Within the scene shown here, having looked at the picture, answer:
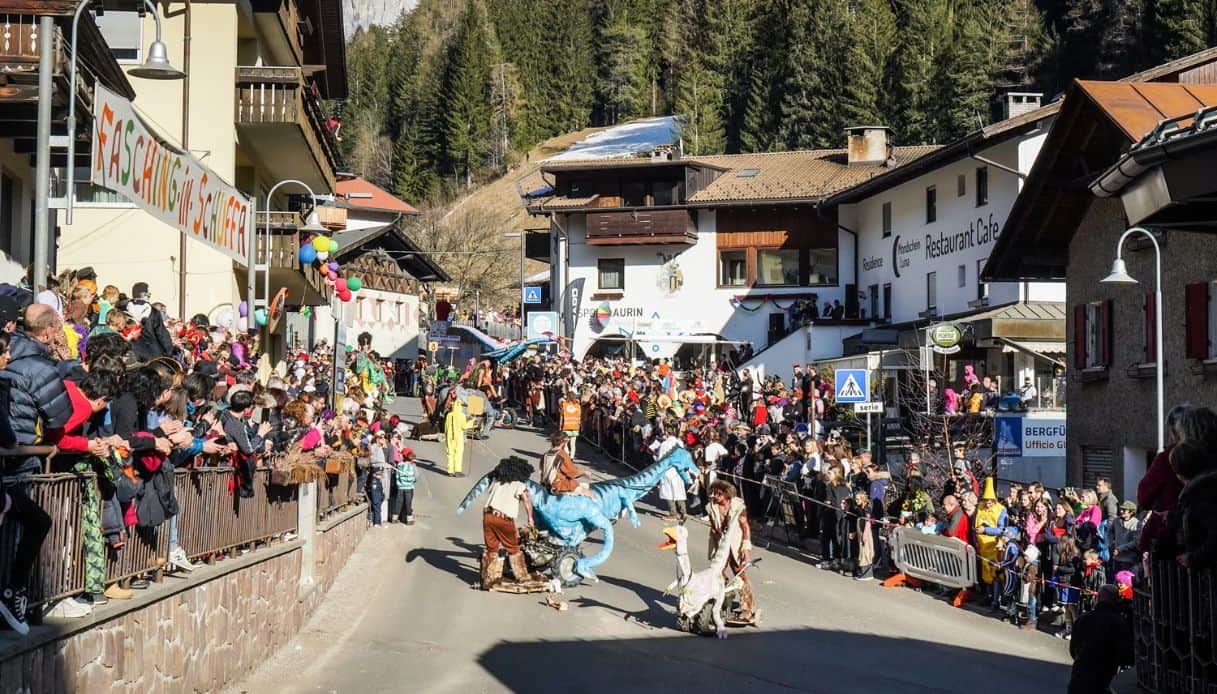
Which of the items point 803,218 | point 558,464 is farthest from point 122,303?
point 803,218

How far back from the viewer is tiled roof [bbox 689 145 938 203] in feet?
199

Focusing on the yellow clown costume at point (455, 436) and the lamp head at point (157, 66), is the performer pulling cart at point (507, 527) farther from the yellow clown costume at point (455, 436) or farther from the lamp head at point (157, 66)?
the yellow clown costume at point (455, 436)

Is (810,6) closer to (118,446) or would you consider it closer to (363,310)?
(363,310)

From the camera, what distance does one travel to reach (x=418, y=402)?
188 feet

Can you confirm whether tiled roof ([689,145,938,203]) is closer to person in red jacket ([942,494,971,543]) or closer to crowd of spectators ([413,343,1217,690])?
crowd of spectators ([413,343,1217,690])

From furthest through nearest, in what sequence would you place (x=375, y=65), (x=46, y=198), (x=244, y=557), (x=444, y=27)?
(x=444, y=27) → (x=375, y=65) → (x=244, y=557) → (x=46, y=198)

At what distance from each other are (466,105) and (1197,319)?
11697cm

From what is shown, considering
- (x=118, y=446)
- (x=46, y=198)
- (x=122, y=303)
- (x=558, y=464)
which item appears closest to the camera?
(x=118, y=446)

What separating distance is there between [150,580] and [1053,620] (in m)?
12.5

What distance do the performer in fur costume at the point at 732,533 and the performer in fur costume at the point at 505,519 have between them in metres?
3.27

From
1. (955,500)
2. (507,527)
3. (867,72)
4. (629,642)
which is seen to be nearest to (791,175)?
(867,72)

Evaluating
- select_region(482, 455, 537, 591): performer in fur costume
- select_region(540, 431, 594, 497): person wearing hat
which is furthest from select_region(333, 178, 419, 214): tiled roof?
select_region(482, 455, 537, 591): performer in fur costume

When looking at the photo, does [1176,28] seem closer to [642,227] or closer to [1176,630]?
[642,227]

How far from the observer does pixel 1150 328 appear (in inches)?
992
